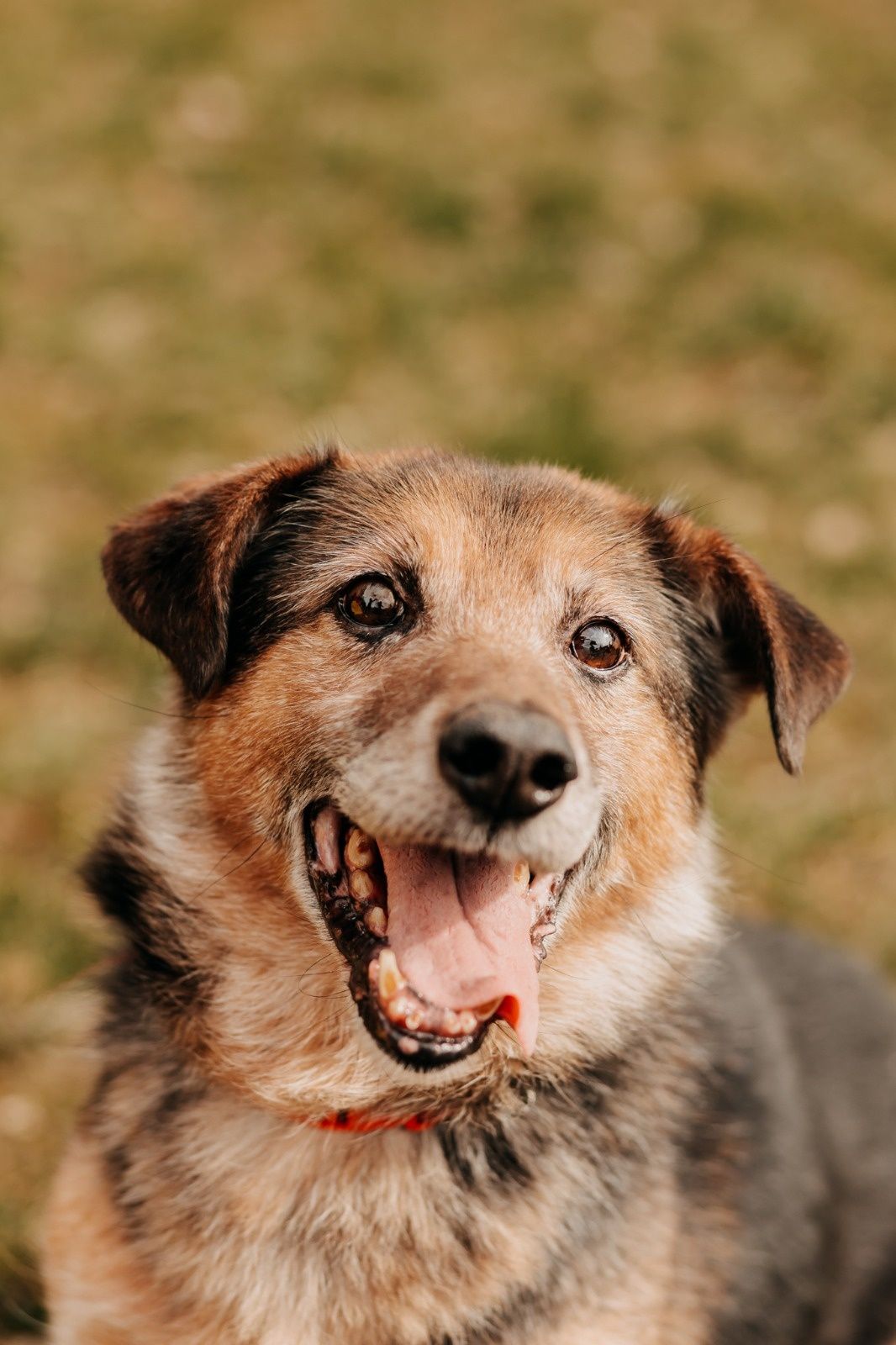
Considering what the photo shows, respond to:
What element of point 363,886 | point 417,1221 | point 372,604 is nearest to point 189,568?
point 372,604

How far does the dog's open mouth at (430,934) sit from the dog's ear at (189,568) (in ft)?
1.66

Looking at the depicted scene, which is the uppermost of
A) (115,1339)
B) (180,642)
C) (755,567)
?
(755,567)

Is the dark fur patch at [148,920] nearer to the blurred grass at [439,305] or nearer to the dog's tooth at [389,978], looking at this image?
the dog's tooth at [389,978]

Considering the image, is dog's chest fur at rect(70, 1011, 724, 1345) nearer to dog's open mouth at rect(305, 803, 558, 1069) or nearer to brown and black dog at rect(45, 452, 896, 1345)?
brown and black dog at rect(45, 452, 896, 1345)

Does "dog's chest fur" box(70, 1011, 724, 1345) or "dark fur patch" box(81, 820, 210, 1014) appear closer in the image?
"dog's chest fur" box(70, 1011, 724, 1345)

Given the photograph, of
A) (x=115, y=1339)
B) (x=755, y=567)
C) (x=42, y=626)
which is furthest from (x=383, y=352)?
(x=115, y=1339)

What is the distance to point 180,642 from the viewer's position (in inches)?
134

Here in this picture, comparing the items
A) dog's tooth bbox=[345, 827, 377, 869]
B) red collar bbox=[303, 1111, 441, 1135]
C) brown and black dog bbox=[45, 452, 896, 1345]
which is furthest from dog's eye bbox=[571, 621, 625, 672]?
red collar bbox=[303, 1111, 441, 1135]

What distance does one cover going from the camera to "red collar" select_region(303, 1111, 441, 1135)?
3369 millimetres

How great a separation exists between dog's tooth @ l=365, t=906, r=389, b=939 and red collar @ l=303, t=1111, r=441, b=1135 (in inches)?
20.8

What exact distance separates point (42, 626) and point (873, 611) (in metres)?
4.02

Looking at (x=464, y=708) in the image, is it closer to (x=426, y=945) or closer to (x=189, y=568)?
(x=426, y=945)

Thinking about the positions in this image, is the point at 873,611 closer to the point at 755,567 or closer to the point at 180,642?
the point at 755,567

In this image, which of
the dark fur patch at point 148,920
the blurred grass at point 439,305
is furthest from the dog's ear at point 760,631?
the blurred grass at point 439,305
